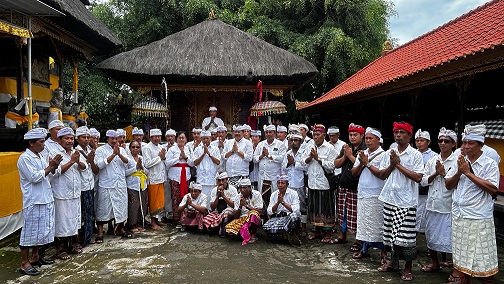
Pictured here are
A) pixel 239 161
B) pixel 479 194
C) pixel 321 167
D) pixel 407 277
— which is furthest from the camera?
pixel 239 161

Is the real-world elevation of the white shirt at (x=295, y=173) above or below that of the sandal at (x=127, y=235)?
above

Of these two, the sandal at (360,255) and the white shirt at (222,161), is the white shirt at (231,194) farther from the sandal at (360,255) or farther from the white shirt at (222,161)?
the sandal at (360,255)

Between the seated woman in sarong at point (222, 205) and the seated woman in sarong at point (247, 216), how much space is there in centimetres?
15

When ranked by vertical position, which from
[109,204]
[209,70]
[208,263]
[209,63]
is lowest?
[208,263]

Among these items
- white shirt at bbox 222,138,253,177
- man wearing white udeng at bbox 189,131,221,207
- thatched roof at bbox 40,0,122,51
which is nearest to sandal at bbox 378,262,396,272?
white shirt at bbox 222,138,253,177

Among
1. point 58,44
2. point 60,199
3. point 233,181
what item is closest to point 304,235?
point 233,181

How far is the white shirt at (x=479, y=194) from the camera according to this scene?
13.5 feet

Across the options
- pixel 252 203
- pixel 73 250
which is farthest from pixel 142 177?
pixel 252 203

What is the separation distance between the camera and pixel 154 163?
7.38 metres

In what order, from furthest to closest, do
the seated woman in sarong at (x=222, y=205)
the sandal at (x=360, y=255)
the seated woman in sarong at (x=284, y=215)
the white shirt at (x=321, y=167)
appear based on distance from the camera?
the seated woman in sarong at (x=222, y=205)
the white shirt at (x=321, y=167)
the seated woman in sarong at (x=284, y=215)
the sandal at (x=360, y=255)

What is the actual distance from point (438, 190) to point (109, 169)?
4.89 m

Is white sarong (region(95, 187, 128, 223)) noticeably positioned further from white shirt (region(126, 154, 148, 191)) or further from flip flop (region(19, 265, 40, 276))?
flip flop (region(19, 265, 40, 276))

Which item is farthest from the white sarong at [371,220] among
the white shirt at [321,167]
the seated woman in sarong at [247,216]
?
the seated woman in sarong at [247,216]

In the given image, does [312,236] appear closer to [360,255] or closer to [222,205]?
[360,255]
